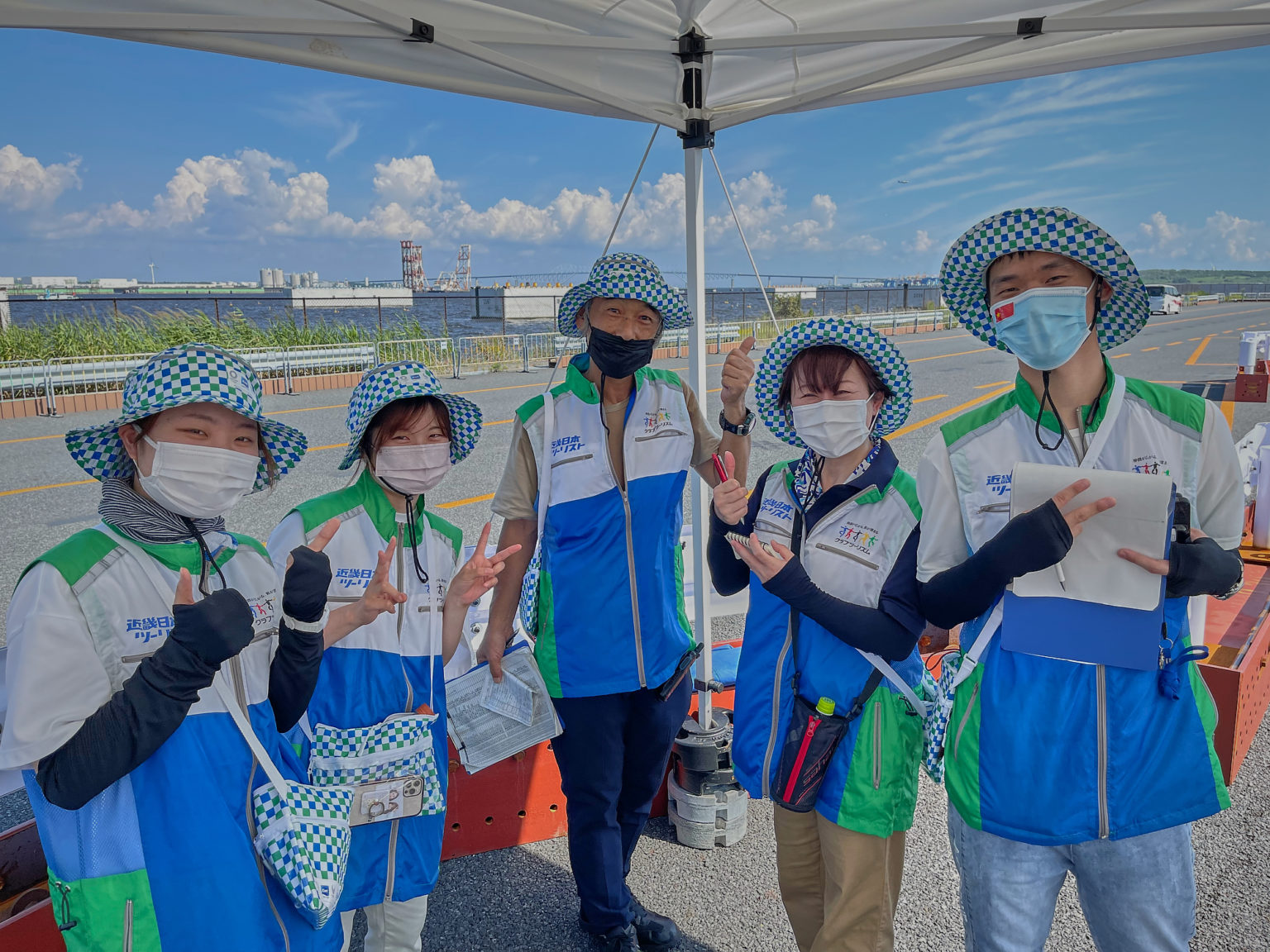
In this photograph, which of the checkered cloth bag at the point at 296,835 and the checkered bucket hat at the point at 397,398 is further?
the checkered bucket hat at the point at 397,398

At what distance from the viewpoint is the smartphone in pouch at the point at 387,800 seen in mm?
1944

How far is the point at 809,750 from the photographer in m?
1.98

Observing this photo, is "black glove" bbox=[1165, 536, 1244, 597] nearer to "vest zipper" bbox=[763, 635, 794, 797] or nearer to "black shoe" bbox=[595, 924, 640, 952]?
"vest zipper" bbox=[763, 635, 794, 797]

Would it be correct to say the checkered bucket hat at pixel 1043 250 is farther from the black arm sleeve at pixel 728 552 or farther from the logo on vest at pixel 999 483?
the black arm sleeve at pixel 728 552

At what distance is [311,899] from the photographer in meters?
1.61

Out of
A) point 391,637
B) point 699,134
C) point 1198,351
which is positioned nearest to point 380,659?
point 391,637

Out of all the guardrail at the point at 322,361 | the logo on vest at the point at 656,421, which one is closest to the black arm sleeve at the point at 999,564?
the logo on vest at the point at 656,421

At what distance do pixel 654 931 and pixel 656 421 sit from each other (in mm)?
1674

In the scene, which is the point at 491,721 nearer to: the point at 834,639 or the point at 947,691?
the point at 834,639

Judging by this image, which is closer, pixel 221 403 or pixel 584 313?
pixel 221 403

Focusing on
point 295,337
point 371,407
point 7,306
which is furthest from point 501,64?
point 7,306

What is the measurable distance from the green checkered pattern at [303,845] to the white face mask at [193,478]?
58 centimetres

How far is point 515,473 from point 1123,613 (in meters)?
1.70

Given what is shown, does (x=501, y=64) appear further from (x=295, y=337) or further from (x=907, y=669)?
(x=295, y=337)
